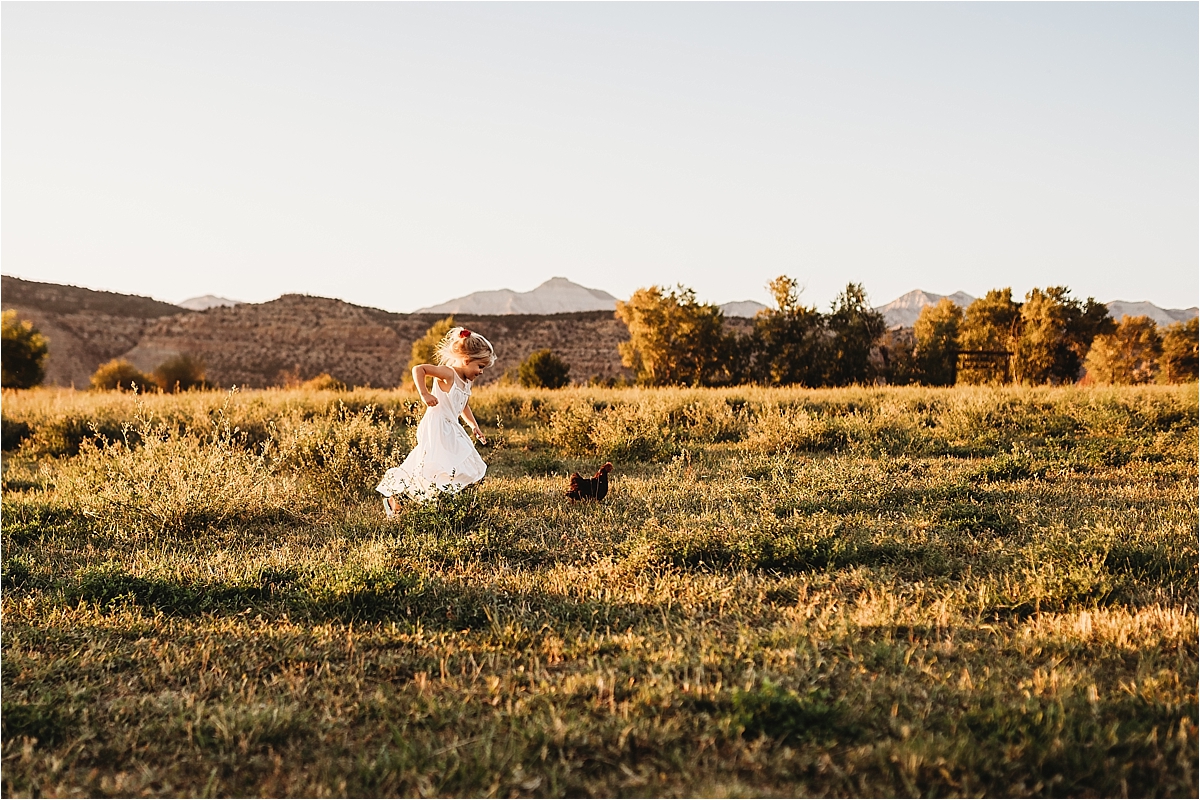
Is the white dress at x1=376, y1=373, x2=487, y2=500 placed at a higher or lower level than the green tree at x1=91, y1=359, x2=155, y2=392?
lower

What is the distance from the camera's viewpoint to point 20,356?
32844 mm

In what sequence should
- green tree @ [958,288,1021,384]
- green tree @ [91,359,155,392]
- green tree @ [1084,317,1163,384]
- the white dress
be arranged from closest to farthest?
the white dress → green tree @ [958,288,1021,384] → green tree @ [91,359,155,392] → green tree @ [1084,317,1163,384]

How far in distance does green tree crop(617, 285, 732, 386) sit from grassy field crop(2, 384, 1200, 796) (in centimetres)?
2453

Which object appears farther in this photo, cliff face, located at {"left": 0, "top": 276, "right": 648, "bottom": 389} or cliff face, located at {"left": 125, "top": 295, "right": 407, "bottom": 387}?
cliff face, located at {"left": 125, "top": 295, "right": 407, "bottom": 387}

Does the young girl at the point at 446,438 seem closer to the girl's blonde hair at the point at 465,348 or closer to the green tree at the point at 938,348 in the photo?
the girl's blonde hair at the point at 465,348

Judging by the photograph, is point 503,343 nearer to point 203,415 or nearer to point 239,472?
point 203,415

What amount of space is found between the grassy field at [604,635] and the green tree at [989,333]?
1056 inches

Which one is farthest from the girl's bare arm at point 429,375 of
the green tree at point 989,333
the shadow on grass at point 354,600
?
the green tree at point 989,333

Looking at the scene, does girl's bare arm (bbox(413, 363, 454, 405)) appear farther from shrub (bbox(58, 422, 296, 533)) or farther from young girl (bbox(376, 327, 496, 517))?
shrub (bbox(58, 422, 296, 533))

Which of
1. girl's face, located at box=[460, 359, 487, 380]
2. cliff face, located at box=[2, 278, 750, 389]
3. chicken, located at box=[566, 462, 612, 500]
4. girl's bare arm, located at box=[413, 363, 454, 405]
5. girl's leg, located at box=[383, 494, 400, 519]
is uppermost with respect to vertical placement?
cliff face, located at box=[2, 278, 750, 389]

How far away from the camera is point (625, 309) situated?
36094 mm

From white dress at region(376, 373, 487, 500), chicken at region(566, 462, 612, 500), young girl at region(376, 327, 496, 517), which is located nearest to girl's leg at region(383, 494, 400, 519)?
young girl at region(376, 327, 496, 517)

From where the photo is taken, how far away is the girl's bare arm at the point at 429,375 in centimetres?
666

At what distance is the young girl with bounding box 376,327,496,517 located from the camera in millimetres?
6992
